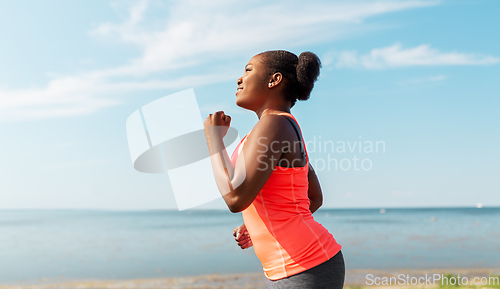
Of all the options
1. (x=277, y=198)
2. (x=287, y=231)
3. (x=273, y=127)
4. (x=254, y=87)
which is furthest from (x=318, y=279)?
(x=254, y=87)

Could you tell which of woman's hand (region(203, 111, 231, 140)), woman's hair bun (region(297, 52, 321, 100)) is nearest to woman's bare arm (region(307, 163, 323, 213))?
woman's hair bun (region(297, 52, 321, 100))

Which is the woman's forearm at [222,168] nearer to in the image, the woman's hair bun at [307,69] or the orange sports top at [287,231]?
the orange sports top at [287,231]

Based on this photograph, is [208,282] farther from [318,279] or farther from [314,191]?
[318,279]

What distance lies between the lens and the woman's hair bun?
2.04m

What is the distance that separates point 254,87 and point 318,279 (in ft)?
3.25

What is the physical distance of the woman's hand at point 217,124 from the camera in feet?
6.11

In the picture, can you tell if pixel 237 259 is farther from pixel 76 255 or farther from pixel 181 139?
pixel 181 139

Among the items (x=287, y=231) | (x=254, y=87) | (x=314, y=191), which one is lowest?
(x=287, y=231)

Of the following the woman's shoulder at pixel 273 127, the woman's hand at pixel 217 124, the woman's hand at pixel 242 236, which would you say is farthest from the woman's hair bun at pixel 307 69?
the woman's hand at pixel 242 236

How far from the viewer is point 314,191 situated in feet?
7.93

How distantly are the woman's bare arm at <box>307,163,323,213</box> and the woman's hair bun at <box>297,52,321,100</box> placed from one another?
56 cm

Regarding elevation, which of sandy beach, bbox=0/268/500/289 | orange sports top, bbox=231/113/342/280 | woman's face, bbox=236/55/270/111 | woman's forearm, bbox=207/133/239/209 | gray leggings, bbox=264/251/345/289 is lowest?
sandy beach, bbox=0/268/500/289

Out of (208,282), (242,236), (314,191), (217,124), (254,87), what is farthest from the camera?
(208,282)

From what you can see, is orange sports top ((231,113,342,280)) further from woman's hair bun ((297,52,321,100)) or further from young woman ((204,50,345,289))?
woman's hair bun ((297,52,321,100))
